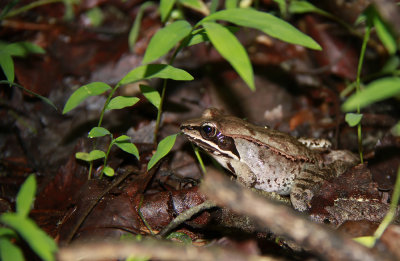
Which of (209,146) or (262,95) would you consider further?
(262,95)

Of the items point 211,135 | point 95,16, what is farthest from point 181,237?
point 95,16

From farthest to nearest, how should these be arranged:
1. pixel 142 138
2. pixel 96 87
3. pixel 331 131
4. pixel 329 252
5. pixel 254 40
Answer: pixel 254 40 < pixel 331 131 < pixel 142 138 < pixel 96 87 < pixel 329 252

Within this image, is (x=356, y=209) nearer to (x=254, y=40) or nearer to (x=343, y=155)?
(x=343, y=155)

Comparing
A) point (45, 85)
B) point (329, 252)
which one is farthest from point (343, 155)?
point (45, 85)

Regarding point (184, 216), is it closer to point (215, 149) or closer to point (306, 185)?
point (215, 149)

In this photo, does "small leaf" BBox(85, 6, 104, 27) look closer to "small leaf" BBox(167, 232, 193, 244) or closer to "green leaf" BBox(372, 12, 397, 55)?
"small leaf" BBox(167, 232, 193, 244)

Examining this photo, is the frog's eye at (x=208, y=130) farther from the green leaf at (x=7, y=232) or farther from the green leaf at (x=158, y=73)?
the green leaf at (x=7, y=232)

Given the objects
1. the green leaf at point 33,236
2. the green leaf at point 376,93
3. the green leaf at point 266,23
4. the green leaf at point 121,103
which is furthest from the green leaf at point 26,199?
the green leaf at point 376,93
